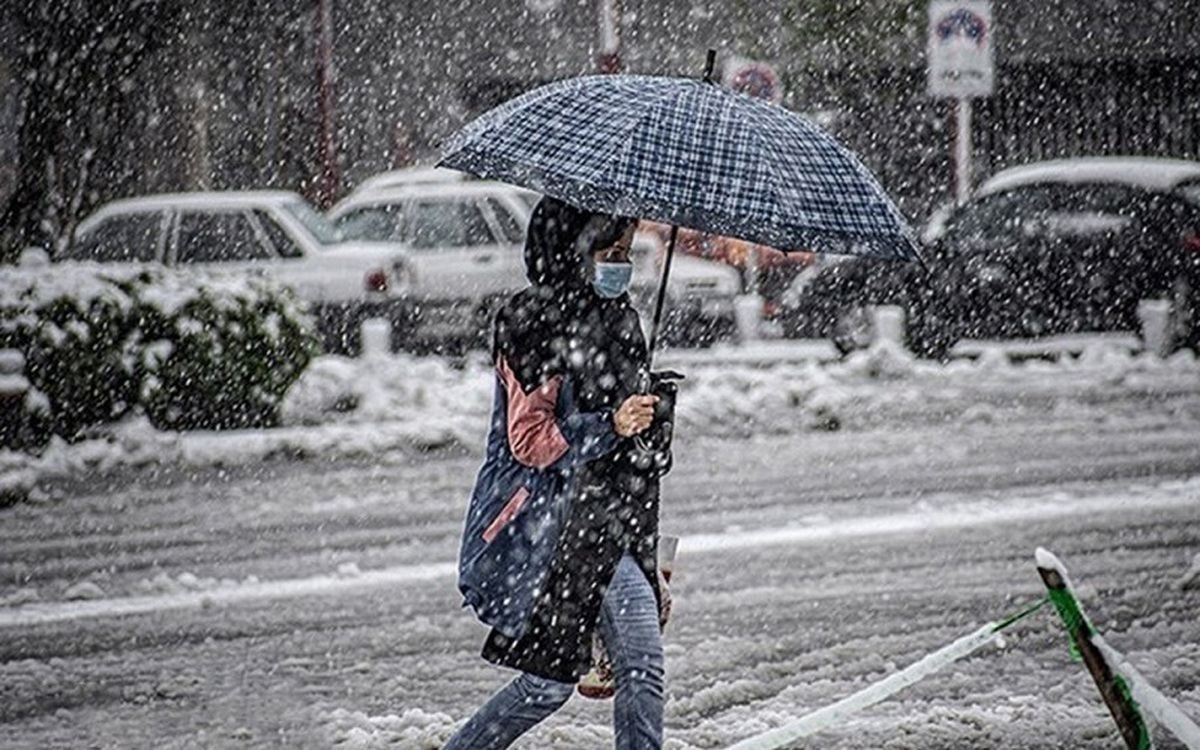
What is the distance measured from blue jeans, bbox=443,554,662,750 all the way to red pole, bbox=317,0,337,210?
66.5ft

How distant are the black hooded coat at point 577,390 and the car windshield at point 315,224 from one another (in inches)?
468

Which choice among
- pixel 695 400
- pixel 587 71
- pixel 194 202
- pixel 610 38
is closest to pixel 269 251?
pixel 194 202

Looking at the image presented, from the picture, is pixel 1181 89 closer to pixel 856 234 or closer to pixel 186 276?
pixel 186 276

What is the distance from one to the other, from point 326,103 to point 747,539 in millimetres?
16496

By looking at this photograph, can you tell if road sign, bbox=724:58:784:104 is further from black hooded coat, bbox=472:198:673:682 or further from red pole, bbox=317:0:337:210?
black hooded coat, bbox=472:198:673:682

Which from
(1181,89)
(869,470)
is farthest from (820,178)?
(1181,89)

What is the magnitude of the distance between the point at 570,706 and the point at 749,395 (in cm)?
714

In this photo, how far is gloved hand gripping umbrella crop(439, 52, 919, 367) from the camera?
3830mm

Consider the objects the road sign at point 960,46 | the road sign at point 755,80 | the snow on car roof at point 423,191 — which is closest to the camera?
the snow on car roof at point 423,191

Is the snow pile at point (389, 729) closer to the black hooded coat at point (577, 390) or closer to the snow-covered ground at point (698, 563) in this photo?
the snow-covered ground at point (698, 563)

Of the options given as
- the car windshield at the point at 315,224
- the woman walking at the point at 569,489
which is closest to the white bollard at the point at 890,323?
the car windshield at the point at 315,224

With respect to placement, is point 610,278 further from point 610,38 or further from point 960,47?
point 610,38

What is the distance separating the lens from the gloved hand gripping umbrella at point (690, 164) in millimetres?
3830

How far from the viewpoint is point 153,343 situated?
11.2 metres
